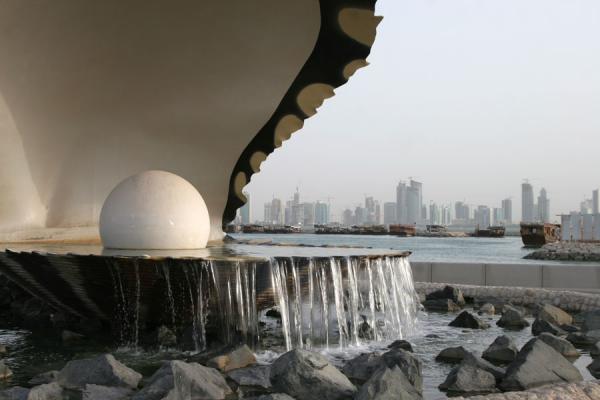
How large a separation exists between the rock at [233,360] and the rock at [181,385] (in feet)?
2.59

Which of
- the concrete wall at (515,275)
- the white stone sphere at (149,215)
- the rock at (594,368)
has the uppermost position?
the white stone sphere at (149,215)

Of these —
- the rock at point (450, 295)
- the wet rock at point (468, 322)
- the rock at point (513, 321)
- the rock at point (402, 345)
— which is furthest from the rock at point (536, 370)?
the rock at point (450, 295)

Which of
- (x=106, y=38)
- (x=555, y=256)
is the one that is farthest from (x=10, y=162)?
(x=555, y=256)

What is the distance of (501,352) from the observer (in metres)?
7.12

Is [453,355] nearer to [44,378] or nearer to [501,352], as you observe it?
[501,352]

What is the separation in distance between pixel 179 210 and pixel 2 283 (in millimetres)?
4432

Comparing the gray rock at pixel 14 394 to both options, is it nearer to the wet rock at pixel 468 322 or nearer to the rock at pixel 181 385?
the rock at pixel 181 385

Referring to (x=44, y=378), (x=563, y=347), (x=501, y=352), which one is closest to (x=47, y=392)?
(x=44, y=378)

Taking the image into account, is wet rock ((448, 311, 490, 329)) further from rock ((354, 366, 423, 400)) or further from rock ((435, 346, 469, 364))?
rock ((354, 366, 423, 400))

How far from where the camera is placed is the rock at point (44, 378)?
576 cm

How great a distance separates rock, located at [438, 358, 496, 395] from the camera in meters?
5.75

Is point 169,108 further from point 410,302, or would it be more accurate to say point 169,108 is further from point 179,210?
point 410,302

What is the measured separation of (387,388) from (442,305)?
22.2ft

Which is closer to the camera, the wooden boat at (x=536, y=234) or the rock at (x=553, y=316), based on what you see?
the rock at (x=553, y=316)
